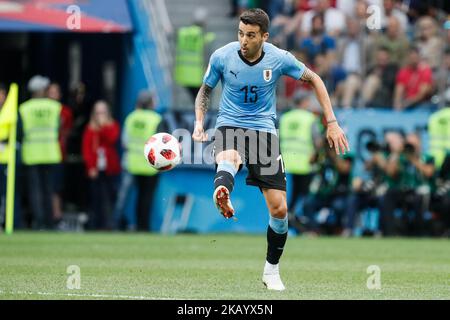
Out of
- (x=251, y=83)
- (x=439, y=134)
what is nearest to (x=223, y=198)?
(x=251, y=83)

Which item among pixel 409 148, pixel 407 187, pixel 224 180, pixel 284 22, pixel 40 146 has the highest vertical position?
pixel 284 22

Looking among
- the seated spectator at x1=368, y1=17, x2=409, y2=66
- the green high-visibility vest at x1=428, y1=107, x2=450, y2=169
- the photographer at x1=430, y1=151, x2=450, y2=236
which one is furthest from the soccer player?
the seated spectator at x1=368, y1=17, x2=409, y2=66

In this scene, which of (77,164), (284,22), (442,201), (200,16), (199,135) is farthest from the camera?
(77,164)

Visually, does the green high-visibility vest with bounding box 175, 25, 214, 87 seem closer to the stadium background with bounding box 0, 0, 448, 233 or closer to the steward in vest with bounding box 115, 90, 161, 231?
the stadium background with bounding box 0, 0, 448, 233

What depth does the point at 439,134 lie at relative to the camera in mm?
21125

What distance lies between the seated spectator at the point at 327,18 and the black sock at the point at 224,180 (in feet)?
40.1

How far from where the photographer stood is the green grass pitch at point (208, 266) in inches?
409

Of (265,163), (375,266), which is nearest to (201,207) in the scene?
(375,266)

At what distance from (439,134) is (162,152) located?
10608 millimetres

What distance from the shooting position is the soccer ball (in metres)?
11.4

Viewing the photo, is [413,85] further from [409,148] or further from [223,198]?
[223,198]

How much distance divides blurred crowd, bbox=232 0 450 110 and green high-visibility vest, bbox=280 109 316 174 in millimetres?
1167
